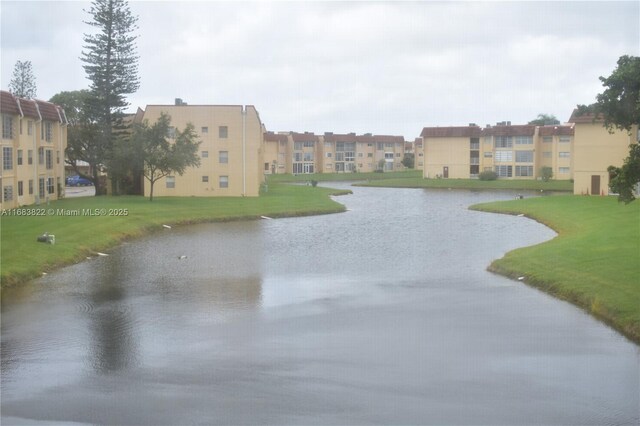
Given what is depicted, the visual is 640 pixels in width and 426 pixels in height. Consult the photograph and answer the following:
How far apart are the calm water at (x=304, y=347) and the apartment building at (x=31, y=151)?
21388 mm

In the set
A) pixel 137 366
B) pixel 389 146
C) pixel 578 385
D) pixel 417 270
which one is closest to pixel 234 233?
pixel 417 270

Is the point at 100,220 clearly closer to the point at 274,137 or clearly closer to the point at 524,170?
the point at 524,170

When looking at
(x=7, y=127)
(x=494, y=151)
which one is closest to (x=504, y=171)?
(x=494, y=151)

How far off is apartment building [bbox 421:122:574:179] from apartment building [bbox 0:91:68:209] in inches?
2610

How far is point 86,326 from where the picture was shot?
76.2 ft

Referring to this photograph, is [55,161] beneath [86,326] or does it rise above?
above

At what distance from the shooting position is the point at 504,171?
397 ft

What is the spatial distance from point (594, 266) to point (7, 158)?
39.7 metres

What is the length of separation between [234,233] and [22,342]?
27.0m

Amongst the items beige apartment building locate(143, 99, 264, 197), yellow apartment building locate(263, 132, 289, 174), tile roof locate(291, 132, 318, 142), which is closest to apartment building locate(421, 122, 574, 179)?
yellow apartment building locate(263, 132, 289, 174)

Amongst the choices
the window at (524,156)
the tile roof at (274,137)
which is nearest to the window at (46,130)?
the window at (524,156)

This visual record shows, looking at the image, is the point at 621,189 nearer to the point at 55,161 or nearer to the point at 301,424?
the point at 301,424

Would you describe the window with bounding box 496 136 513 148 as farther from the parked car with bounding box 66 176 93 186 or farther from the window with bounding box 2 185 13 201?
the window with bounding box 2 185 13 201

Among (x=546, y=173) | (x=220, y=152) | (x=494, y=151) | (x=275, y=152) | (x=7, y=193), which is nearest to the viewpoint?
(x=7, y=193)
